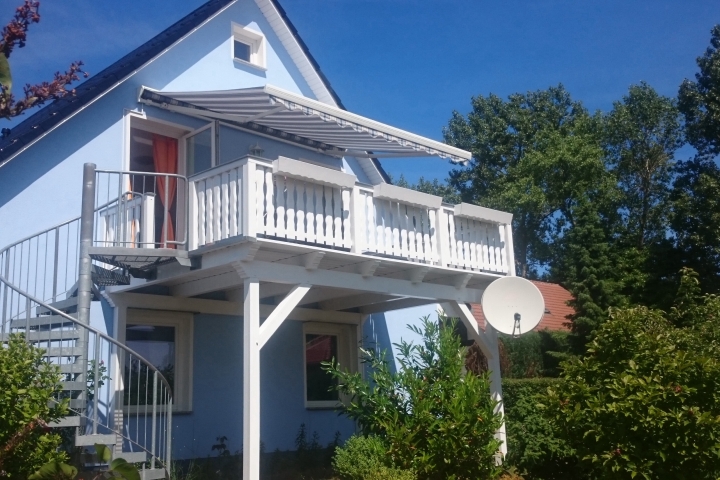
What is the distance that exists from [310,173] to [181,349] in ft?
13.5

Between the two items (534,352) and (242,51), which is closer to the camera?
(242,51)

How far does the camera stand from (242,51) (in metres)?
15.5

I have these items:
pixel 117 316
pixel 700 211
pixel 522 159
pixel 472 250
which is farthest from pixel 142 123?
pixel 522 159

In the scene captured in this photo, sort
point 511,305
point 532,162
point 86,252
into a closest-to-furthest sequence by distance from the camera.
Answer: point 86,252
point 511,305
point 532,162

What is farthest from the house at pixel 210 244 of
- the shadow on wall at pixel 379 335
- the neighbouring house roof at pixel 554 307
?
the neighbouring house roof at pixel 554 307

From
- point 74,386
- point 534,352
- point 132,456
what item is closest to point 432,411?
point 132,456

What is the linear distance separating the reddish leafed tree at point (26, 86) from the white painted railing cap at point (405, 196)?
20.3 ft

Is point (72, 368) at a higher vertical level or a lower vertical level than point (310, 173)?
lower

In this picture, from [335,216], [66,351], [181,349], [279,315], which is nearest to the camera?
[66,351]

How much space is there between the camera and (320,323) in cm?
1534

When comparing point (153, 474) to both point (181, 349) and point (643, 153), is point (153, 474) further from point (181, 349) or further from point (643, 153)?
point (643, 153)

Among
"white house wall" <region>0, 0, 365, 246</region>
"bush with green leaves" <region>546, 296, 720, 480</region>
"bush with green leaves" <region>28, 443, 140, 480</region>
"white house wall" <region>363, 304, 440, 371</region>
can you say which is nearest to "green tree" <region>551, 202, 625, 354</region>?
"white house wall" <region>363, 304, 440, 371</region>

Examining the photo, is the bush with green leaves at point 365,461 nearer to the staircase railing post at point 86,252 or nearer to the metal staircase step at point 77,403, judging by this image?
the metal staircase step at point 77,403

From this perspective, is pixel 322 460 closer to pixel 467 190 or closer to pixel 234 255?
pixel 234 255
